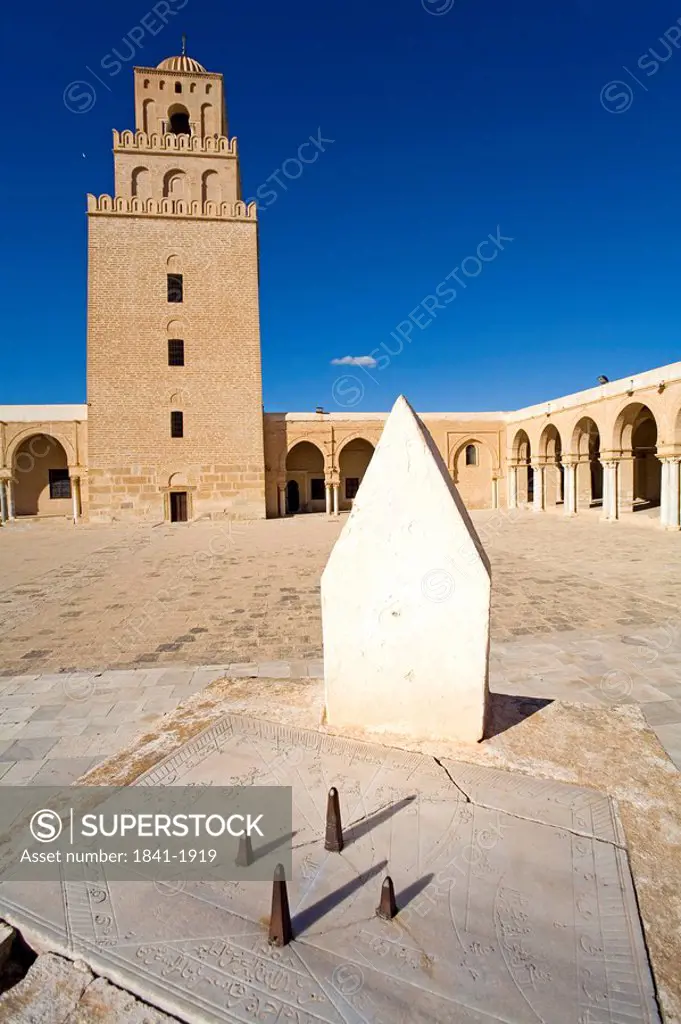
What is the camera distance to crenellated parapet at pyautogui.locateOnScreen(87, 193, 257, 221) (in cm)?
2050

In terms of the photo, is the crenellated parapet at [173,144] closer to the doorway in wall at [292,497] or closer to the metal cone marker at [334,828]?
the doorway in wall at [292,497]

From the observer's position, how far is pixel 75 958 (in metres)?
1.69

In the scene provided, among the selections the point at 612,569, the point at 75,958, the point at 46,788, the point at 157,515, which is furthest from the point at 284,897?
the point at 157,515

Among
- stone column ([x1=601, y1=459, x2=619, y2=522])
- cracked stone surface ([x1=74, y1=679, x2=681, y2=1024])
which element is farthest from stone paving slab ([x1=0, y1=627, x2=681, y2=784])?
stone column ([x1=601, y1=459, x2=619, y2=522])

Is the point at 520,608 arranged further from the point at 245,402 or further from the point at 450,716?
the point at 245,402

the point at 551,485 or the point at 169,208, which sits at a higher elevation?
the point at 169,208

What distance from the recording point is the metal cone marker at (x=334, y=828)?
6.80ft

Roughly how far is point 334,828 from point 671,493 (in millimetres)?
16740

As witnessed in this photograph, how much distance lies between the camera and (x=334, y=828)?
208 centimetres

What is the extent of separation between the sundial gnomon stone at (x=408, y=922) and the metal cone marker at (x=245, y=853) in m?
0.09

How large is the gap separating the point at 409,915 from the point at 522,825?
0.70m

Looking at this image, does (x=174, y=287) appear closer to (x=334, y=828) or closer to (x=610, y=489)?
(x=610, y=489)

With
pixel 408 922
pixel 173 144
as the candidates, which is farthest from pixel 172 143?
pixel 408 922

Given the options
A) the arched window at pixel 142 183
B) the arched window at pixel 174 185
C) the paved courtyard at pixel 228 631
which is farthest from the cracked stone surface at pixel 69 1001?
the arched window at pixel 174 185
